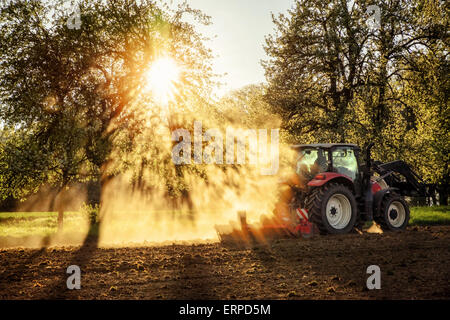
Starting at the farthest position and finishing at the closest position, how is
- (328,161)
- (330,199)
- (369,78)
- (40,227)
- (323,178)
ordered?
(369,78), (40,227), (328,161), (330,199), (323,178)

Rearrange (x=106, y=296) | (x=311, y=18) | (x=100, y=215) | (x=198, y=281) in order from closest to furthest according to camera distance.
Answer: (x=106, y=296) < (x=198, y=281) < (x=100, y=215) < (x=311, y=18)

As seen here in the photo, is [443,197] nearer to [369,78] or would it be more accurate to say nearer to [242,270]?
[369,78]

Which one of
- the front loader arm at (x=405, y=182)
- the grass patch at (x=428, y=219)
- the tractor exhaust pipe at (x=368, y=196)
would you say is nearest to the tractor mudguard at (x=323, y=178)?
the tractor exhaust pipe at (x=368, y=196)

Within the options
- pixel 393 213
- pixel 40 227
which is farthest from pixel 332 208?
pixel 40 227

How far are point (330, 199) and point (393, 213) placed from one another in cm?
240

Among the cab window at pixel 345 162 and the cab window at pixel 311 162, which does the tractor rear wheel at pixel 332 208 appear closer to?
the cab window at pixel 345 162

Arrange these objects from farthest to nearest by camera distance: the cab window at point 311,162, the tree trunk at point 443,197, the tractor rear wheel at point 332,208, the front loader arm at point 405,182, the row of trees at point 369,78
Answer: the tree trunk at point 443,197 < the row of trees at point 369,78 < the front loader arm at point 405,182 < the cab window at point 311,162 < the tractor rear wheel at point 332,208

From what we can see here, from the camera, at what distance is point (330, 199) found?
33.3ft

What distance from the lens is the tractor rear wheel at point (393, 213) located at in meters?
10.7

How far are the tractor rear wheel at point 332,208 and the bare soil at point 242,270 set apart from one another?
0.62 meters

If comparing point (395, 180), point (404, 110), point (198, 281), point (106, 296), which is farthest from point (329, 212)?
point (404, 110)

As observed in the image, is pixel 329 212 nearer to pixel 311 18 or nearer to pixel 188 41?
pixel 188 41

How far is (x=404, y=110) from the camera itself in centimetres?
2023

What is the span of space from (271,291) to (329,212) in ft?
17.8
